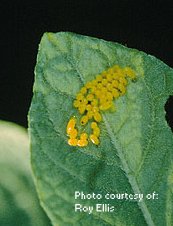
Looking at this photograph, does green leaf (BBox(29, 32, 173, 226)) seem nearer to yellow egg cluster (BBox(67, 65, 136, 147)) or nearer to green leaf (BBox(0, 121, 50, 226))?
yellow egg cluster (BBox(67, 65, 136, 147))

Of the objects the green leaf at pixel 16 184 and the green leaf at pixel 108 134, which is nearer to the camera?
the green leaf at pixel 108 134

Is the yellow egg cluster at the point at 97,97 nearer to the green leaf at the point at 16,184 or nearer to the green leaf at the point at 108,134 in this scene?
the green leaf at the point at 108,134

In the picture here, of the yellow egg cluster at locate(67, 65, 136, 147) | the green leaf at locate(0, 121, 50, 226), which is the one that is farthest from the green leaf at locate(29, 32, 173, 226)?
the green leaf at locate(0, 121, 50, 226)

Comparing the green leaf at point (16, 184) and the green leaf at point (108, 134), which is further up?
the green leaf at point (108, 134)

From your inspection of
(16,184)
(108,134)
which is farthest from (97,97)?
(16,184)

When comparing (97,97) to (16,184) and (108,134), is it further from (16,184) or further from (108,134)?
Answer: (16,184)

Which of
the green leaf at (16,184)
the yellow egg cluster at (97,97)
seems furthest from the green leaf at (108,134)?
the green leaf at (16,184)
